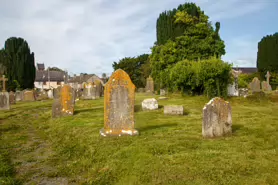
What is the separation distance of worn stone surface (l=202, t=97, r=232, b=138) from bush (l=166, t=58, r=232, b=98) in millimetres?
11964

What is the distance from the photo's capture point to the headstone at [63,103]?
525 inches

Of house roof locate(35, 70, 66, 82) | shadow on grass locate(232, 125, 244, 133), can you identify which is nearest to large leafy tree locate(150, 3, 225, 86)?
shadow on grass locate(232, 125, 244, 133)

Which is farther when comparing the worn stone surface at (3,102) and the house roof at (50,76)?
the house roof at (50,76)

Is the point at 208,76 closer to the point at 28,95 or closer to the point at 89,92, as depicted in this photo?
the point at 89,92

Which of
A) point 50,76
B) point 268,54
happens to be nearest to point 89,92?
point 268,54

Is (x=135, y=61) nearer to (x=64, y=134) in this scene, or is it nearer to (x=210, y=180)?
(x=64, y=134)

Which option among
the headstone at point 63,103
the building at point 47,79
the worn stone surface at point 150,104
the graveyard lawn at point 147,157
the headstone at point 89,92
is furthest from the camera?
the building at point 47,79

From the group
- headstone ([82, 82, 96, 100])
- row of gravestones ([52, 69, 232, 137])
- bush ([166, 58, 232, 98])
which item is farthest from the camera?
headstone ([82, 82, 96, 100])

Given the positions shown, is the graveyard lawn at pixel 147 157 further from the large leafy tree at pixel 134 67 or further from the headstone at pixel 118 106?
the large leafy tree at pixel 134 67

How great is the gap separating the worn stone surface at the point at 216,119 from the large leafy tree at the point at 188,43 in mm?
18414

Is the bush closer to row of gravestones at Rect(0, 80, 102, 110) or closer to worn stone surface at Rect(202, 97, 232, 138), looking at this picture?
row of gravestones at Rect(0, 80, 102, 110)

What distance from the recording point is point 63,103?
13.5m

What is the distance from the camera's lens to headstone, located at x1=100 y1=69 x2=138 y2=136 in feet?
26.2

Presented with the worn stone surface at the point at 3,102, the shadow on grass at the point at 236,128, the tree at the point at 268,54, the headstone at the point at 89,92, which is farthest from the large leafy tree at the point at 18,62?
the tree at the point at 268,54
